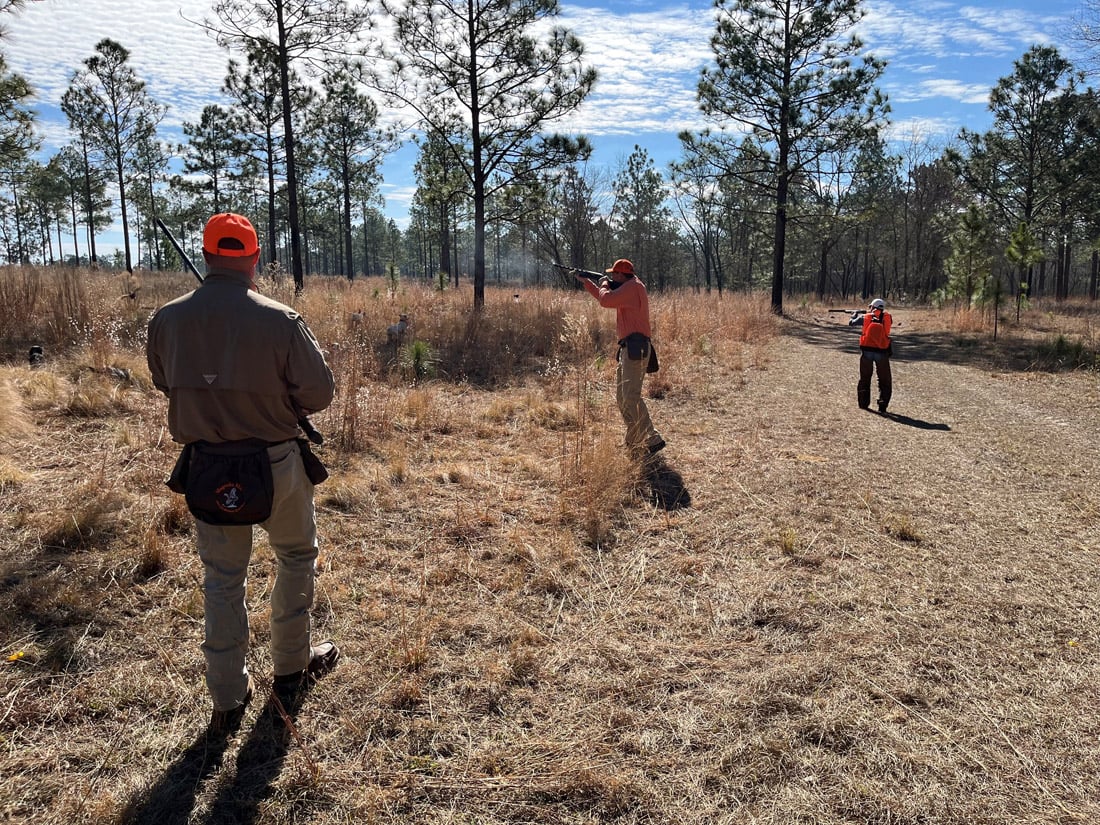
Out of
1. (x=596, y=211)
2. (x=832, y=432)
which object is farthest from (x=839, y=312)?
(x=832, y=432)

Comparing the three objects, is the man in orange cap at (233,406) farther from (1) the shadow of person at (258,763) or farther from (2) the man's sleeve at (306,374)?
(1) the shadow of person at (258,763)

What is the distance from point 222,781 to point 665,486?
3797mm

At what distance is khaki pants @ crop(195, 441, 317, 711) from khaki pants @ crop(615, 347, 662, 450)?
3721mm

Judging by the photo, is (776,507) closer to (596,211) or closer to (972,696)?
(972,696)

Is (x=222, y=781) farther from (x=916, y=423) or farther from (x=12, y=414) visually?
(x=916, y=423)

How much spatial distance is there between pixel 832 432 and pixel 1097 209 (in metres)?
25.4

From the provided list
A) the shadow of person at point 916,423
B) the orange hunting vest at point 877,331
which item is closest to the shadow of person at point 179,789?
the shadow of person at point 916,423

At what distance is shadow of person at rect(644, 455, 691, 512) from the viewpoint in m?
4.88

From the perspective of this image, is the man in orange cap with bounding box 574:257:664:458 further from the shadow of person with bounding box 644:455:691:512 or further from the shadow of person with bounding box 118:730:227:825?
the shadow of person with bounding box 118:730:227:825

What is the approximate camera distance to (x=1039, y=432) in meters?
6.82

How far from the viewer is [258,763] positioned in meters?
2.25

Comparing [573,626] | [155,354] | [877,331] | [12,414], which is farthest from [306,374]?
[877,331]

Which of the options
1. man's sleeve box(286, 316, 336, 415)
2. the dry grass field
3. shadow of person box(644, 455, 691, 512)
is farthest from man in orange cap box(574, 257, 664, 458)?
man's sleeve box(286, 316, 336, 415)

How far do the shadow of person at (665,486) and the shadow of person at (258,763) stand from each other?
3023mm
